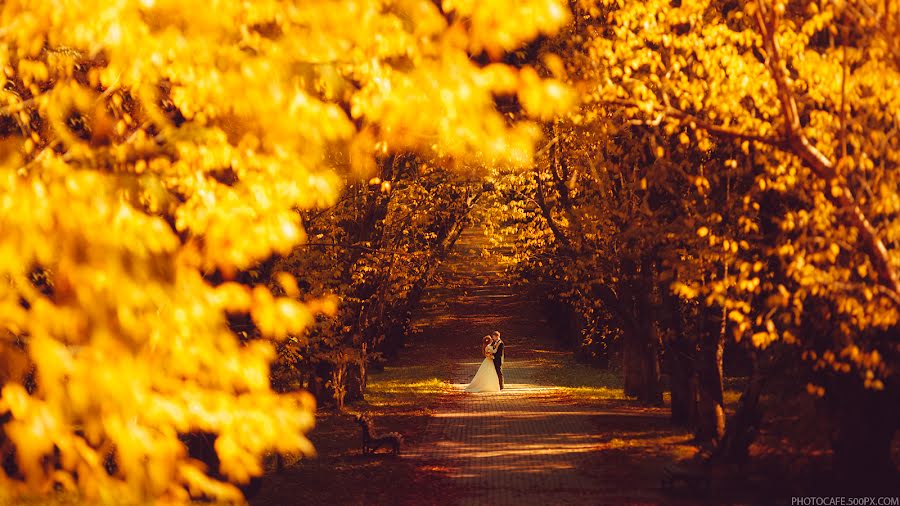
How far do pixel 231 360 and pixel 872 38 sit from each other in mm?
6576

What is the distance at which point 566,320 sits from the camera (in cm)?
5069

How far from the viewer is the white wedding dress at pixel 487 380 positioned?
3192 cm

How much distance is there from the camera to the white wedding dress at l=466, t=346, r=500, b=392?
31922mm

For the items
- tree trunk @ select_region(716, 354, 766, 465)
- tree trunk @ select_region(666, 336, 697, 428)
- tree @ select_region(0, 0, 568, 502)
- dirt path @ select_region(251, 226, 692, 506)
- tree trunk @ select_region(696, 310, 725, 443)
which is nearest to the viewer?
tree @ select_region(0, 0, 568, 502)

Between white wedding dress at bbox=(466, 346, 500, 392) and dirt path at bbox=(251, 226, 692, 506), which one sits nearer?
dirt path at bbox=(251, 226, 692, 506)

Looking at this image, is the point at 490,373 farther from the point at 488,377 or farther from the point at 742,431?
the point at 742,431

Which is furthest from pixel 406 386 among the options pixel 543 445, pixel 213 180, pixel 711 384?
pixel 213 180

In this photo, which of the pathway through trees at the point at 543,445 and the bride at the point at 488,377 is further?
the bride at the point at 488,377

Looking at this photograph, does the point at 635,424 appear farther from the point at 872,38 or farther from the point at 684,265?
the point at 872,38

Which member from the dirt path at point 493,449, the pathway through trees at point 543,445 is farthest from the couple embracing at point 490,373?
the pathway through trees at point 543,445

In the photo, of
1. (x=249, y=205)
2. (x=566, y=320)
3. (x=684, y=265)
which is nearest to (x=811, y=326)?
(x=684, y=265)

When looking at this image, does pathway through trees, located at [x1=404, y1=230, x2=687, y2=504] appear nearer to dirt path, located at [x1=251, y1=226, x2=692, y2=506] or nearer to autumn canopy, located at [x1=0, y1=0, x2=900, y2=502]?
dirt path, located at [x1=251, y1=226, x2=692, y2=506]

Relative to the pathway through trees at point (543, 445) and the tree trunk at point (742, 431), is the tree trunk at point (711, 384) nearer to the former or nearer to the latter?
the pathway through trees at point (543, 445)

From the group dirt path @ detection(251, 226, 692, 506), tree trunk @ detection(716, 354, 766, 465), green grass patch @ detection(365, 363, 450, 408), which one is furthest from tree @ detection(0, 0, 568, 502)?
green grass patch @ detection(365, 363, 450, 408)
